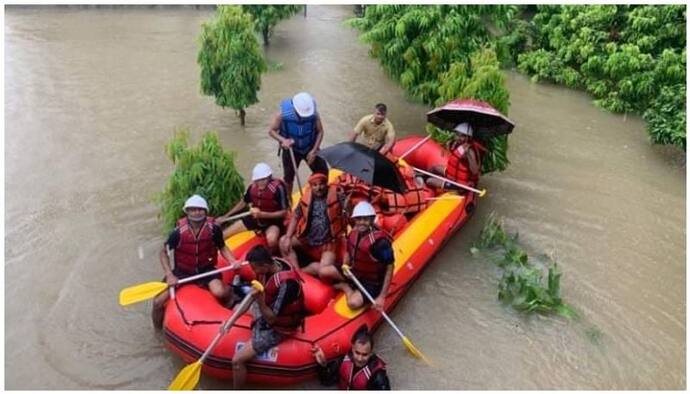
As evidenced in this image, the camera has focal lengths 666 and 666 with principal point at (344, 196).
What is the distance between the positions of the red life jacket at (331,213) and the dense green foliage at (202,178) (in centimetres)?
96

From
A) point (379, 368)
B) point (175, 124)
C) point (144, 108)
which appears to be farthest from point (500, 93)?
point (144, 108)

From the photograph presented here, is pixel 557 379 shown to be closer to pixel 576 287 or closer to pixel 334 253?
pixel 576 287

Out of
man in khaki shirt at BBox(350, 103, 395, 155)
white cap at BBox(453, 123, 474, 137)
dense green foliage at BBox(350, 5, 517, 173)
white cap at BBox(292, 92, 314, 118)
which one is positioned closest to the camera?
white cap at BBox(292, 92, 314, 118)

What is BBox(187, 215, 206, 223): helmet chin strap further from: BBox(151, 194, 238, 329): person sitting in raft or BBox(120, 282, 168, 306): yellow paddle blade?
BBox(120, 282, 168, 306): yellow paddle blade

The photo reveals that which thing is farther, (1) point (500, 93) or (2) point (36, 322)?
(1) point (500, 93)

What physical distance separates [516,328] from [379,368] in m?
1.59

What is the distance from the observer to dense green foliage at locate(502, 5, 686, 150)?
8977mm

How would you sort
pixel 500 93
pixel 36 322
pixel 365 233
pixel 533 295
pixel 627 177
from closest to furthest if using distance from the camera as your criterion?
pixel 365 233 → pixel 36 322 → pixel 533 295 → pixel 500 93 → pixel 627 177

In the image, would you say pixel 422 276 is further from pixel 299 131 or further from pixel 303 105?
pixel 303 105

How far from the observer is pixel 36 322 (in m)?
5.23

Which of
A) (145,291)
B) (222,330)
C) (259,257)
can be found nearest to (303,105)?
(145,291)

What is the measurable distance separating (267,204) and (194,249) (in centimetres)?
84

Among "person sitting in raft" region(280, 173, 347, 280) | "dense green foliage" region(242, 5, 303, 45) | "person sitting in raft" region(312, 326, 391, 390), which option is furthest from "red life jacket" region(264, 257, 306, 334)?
"dense green foliage" region(242, 5, 303, 45)

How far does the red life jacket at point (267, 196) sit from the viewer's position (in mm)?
5297
